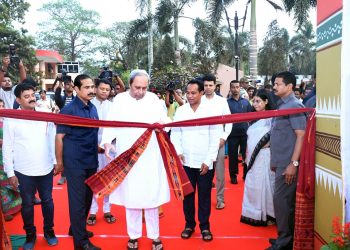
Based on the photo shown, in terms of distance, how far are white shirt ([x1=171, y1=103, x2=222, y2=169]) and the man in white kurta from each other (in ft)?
1.11

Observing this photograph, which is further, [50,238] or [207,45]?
[207,45]

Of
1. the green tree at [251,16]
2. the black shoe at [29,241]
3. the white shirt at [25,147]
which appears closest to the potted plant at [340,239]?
the white shirt at [25,147]

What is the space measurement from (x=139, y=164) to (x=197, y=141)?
2.30 feet

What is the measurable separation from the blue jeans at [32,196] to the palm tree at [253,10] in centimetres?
1212

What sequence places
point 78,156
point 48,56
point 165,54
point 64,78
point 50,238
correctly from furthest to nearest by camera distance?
point 48,56
point 165,54
point 64,78
point 50,238
point 78,156

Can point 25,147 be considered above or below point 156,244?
above

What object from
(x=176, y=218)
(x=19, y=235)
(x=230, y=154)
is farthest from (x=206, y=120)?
(x=230, y=154)

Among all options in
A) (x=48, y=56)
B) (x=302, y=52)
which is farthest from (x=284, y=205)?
(x=302, y=52)

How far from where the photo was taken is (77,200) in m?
3.60

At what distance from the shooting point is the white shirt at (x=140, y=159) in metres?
3.63

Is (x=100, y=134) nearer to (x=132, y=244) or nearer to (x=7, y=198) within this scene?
(x=7, y=198)

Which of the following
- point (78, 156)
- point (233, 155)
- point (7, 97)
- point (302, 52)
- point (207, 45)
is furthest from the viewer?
point (302, 52)

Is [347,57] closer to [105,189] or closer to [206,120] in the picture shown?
[206,120]

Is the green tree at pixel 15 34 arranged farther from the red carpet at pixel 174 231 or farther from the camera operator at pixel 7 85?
the red carpet at pixel 174 231
